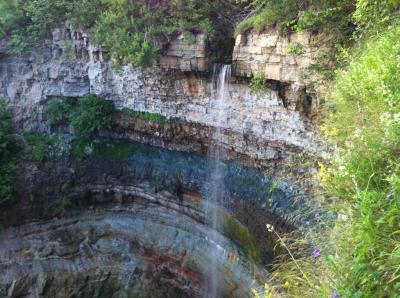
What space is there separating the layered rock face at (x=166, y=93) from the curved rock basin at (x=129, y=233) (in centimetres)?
98

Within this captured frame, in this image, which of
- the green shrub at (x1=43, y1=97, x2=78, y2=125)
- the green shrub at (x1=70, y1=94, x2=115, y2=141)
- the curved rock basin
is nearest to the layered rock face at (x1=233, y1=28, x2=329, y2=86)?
the curved rock basin

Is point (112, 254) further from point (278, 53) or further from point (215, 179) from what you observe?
point (278, 53)

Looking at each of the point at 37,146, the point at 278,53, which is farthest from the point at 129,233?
the point at 278,53

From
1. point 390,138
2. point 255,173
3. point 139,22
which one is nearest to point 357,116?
point 390,138

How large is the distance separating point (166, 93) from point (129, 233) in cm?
393

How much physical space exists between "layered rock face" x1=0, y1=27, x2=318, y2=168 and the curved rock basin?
98 cm

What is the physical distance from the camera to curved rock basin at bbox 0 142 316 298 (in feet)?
28.1

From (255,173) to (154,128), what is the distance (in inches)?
114

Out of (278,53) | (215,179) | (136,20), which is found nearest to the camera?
(278,53)

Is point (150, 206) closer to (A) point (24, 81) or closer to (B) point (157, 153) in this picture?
(B) point (157, 153)

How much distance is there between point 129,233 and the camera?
9.59 meters

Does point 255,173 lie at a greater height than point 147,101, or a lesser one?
lesser

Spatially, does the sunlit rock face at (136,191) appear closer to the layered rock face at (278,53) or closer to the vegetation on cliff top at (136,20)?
the vegetation on cliff top at (136,20)

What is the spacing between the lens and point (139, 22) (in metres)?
7.84
